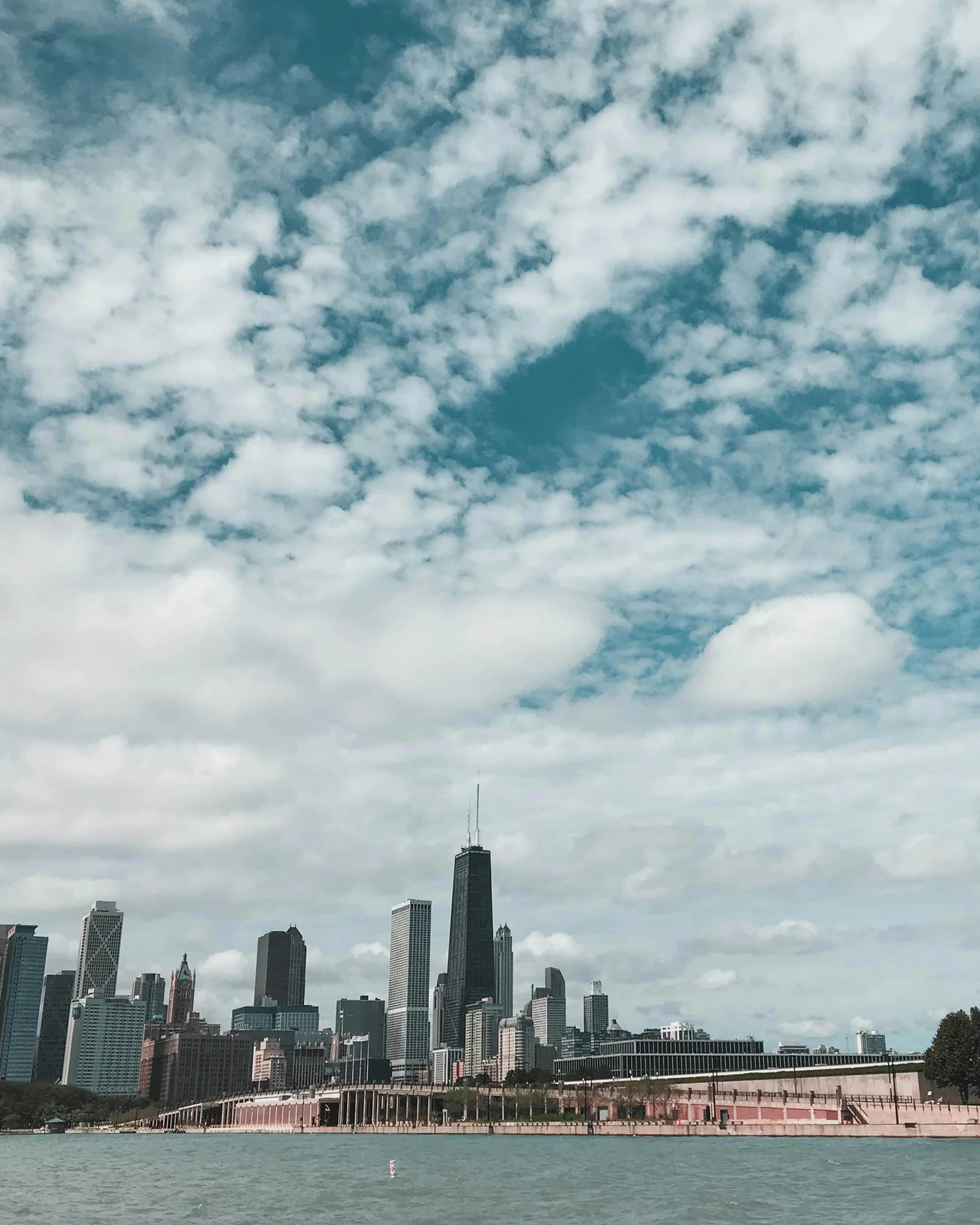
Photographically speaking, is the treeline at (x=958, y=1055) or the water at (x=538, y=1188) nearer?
the water at (x=538, y=1188)

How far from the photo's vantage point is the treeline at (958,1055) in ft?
613

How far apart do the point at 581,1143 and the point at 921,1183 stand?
103672 mm

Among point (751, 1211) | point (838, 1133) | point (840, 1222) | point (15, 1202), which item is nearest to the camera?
point (840, 1222)

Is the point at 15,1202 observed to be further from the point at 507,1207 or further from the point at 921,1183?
the point at 921,1183

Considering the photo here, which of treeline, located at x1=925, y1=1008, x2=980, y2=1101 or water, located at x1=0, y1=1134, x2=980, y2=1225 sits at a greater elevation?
treeline, located at x1=925, y1=1008, x2=980, y2=1101

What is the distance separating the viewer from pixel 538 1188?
103m

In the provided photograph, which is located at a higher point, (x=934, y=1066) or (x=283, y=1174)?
(x=934, y=1066)

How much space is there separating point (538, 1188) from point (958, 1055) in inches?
4341

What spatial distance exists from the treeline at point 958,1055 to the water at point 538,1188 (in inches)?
1149

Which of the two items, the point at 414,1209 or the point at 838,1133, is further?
the point at 838,1133

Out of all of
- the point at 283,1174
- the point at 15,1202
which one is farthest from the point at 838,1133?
the point at 15,1202

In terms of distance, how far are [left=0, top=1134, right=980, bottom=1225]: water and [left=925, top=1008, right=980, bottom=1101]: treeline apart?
2919 cm

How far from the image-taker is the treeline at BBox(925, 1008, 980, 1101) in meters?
187

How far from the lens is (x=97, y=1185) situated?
397 ft
